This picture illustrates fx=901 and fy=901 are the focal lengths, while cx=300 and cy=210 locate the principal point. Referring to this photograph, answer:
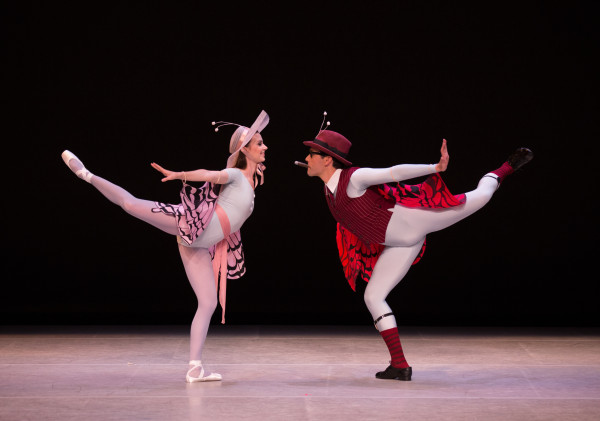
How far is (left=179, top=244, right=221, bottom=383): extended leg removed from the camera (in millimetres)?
4273

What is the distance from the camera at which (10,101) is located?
6230 millimetres

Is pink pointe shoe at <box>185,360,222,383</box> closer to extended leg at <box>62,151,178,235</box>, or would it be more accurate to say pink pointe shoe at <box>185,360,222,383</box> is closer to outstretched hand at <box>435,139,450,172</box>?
extended leg at <box>62,151,178,235</box>

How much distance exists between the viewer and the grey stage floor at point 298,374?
365cm

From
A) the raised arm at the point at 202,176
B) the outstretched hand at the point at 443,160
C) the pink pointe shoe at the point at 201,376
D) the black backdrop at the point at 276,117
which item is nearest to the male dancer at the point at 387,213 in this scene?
the outstretched hand at the point at 443,160

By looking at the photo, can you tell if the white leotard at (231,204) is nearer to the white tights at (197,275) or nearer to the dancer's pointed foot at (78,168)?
the white tights at (197,275)

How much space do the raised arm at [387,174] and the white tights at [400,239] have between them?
0.74 feet

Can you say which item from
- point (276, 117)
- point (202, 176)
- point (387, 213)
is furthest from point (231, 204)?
point (276, 117)

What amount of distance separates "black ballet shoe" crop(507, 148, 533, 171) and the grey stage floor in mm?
1051

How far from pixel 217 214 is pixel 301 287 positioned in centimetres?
231

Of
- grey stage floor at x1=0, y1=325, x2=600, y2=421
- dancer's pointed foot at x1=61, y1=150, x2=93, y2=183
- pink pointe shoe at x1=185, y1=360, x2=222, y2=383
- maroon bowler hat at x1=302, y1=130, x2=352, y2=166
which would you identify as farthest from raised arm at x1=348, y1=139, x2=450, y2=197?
dancer's pointed foot at x1=61, y1=150, x2=93, y2=183

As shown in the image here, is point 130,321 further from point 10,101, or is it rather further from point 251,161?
point 251,161

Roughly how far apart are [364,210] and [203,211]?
2.50 ft

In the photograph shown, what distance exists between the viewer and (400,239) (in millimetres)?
4344

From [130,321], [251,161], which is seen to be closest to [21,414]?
[251,161]
